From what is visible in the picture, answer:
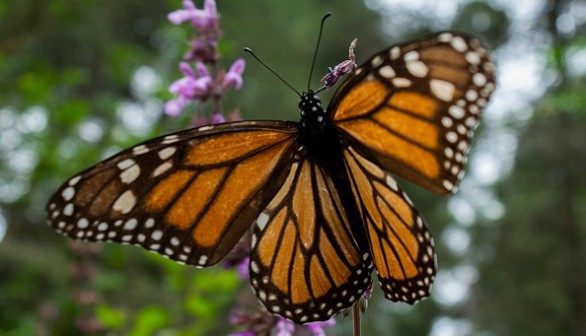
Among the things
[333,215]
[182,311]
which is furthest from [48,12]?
[333,215]

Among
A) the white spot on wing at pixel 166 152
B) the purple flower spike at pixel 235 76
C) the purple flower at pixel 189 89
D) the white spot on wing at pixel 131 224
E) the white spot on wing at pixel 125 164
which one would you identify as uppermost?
the purple flower spike at pixel 235 76

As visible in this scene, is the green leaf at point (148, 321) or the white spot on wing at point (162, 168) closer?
the white spot on wing at point (162, 168)

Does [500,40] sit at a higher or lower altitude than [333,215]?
higher

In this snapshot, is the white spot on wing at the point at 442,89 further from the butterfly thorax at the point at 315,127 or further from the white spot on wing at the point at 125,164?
the white spot on wing at the point at 125,164

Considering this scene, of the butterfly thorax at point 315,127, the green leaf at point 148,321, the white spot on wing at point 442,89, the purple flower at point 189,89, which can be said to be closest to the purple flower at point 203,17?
the purple flower at point 189,89

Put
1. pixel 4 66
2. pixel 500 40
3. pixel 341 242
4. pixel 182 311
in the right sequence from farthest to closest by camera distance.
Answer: pixel 500 40, pixel 4 66, pixel 182 311, pixel 341 242

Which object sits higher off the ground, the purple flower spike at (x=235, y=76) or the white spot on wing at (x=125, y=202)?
the purple flower spike at (x=235, y=76)

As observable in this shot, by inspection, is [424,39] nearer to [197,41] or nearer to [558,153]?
[197,41]

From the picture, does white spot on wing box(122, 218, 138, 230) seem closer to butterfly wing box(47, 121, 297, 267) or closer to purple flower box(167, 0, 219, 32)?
butterfly wing box(47, 121, 297, 267)

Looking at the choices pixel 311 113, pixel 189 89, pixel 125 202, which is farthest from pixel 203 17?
pixel 125 202

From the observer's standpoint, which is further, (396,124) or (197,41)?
(197,41)
